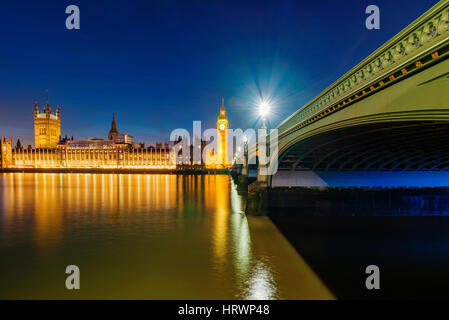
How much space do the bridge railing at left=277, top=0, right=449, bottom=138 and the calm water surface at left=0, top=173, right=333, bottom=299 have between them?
24.3 ft

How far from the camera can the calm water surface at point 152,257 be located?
10.2 metres

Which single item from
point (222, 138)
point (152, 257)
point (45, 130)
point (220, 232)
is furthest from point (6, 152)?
point (152, 257)

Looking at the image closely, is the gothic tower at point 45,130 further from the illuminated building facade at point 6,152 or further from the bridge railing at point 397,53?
the bridge railing at point 397,53

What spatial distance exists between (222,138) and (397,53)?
159908mm

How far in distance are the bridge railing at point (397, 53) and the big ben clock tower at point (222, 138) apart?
130593 millimetres

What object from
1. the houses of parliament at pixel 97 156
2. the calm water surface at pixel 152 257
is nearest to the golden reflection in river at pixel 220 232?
the calm water surface at pixel 152 257

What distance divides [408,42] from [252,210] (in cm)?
1881

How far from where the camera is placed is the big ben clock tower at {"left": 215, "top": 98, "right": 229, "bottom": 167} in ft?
504

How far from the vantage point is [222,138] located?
168125 millimetres

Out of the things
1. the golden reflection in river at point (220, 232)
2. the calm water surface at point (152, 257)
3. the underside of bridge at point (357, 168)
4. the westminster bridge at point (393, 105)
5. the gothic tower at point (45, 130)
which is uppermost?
the gothic tower at point (45, 130)

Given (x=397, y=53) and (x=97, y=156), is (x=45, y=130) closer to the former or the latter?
(x=97, y=156)

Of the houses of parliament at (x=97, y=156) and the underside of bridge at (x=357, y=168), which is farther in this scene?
the houses of parliament at (x=97, y=156)

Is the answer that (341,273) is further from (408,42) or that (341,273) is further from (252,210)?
(252,210)

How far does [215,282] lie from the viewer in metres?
10.9
